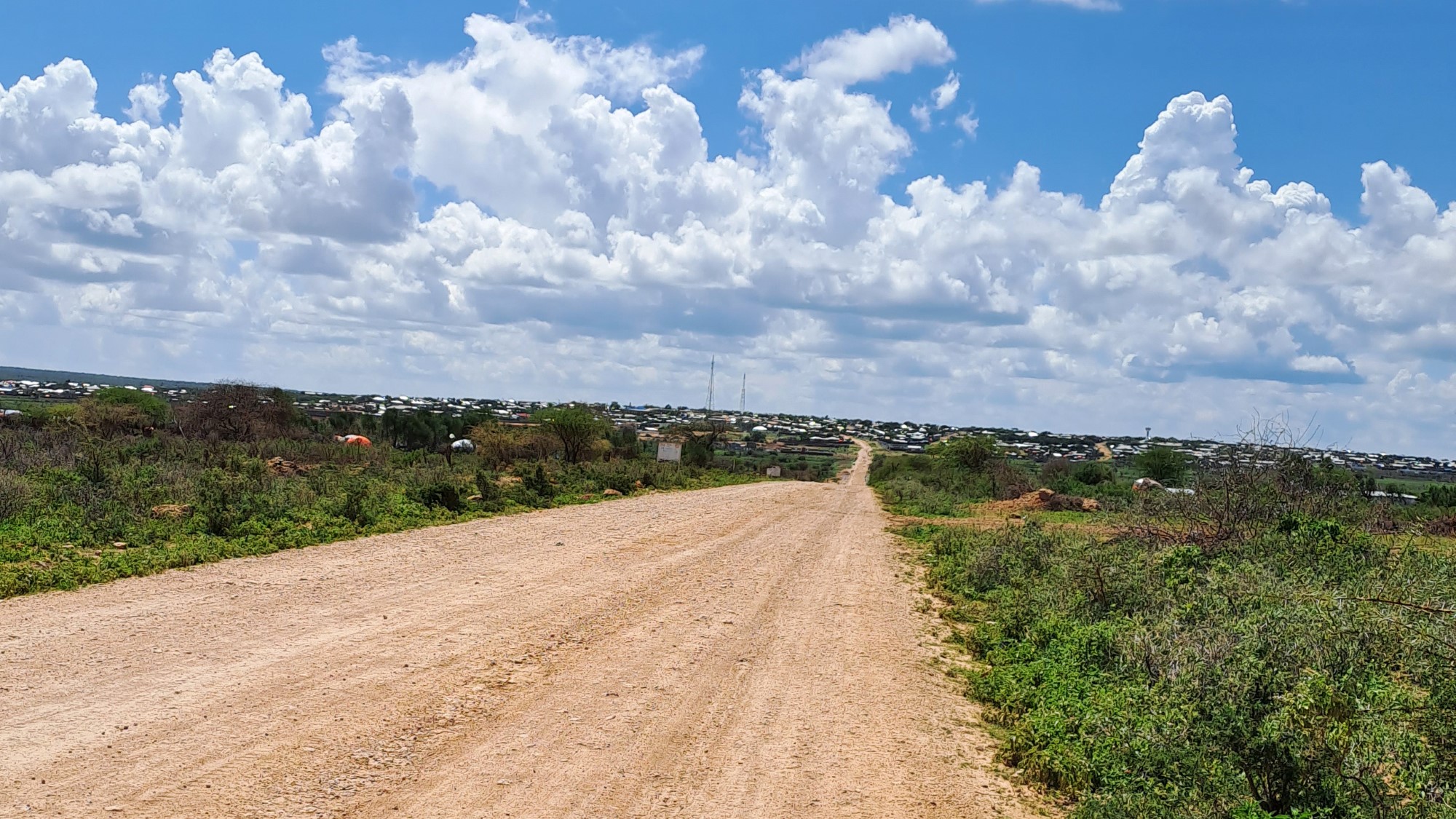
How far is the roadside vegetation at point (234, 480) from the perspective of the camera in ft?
49.2

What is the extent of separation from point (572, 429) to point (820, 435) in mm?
117043

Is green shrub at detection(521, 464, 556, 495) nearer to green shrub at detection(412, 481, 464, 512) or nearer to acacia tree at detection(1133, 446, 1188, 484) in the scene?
green shrub at detection(412, 481, 464, 512)

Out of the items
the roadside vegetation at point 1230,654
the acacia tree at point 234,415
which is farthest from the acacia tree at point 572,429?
the roadside vegetation at point 1230,654

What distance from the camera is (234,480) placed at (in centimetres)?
2130

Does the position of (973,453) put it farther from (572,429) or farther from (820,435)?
(820,435)

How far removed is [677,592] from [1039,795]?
24.7 feet

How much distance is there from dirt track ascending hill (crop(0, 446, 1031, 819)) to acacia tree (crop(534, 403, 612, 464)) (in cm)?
3073

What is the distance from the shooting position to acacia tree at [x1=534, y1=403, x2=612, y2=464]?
46.1 meters

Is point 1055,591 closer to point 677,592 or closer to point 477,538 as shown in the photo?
point 677,592

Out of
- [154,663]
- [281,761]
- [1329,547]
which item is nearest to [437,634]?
[154,663]

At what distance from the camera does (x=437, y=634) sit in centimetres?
1073

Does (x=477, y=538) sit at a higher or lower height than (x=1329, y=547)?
lower

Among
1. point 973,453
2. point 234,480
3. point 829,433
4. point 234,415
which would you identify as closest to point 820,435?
point 829,433

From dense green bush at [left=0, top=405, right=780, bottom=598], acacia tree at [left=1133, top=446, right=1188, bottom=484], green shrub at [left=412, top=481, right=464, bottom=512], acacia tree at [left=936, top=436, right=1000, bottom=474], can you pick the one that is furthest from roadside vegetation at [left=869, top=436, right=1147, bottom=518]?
green shrub at [left=412, top=481, right=464, bottom=512]
